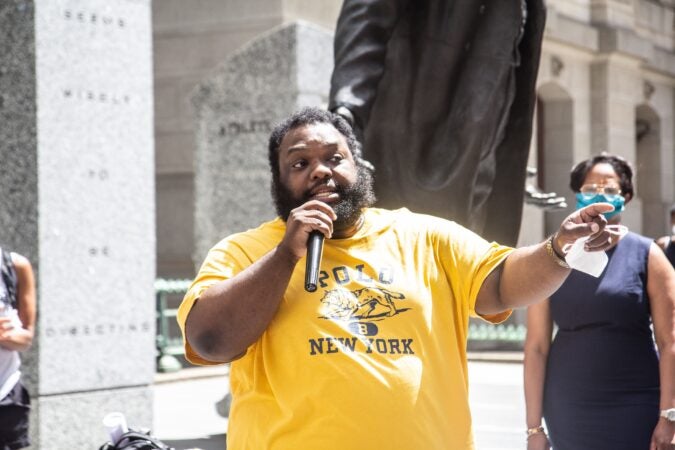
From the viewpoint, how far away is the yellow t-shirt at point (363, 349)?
9.61 ft

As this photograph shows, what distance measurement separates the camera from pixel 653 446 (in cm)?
456

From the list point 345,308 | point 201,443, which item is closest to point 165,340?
point 201,443

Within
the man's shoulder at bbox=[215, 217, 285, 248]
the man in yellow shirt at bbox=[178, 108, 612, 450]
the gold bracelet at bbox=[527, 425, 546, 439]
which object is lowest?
the gold bracelet at bbox=[527, 425, 546, 439]

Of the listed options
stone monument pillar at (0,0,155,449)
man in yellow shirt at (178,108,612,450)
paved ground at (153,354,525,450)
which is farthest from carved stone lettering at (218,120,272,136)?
man in yellow shirt at (178,108,612,450)

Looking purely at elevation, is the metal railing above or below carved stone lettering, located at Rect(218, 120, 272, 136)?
below

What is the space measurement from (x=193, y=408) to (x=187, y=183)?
31.0 ft

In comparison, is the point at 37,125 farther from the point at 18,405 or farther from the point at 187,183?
the point at 187,183

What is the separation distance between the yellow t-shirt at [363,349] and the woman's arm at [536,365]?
181 cm

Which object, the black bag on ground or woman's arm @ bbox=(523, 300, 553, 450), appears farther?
woman's arm @ bbox=(523, 300, 553, 450)

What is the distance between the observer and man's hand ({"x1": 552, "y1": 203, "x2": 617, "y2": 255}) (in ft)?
9.45

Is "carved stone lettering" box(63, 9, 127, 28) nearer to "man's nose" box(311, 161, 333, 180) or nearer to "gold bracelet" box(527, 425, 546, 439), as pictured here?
"gold bracelet" box(527, 425, 546, 439)

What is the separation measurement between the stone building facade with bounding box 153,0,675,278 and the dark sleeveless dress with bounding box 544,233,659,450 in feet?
32.3

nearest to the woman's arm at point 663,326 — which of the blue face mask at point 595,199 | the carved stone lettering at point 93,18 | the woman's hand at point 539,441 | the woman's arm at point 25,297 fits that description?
the blue face mask at point 595,199

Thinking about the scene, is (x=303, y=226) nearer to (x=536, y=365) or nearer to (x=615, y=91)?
(x=536, y=365)
